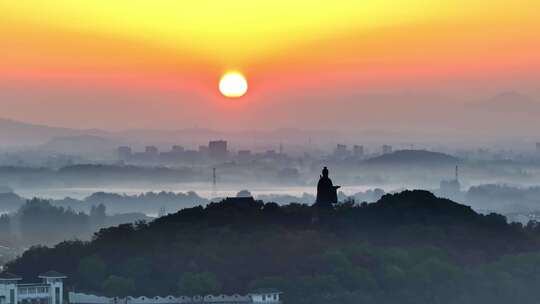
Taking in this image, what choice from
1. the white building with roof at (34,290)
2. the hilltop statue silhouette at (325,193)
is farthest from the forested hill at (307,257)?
the white building with roof at (34,290)

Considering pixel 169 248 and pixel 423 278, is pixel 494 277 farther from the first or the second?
pixel 169 248

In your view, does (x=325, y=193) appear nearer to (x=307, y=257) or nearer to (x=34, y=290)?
(x=307, y=257)

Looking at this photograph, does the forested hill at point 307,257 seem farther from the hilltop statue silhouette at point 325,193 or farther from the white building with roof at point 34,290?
the white building with roof at point 34,290

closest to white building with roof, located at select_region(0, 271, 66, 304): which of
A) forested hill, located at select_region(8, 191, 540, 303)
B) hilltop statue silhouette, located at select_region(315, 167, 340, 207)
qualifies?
forested hill, located at select_region(8, 191, 540, 303)

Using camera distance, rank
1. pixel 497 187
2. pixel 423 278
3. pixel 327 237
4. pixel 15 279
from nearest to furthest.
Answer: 1. pixel 15 279
2. pixel 423 278
3. pixel 327 237
4. pixel 497 187

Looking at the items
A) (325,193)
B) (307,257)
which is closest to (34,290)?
(307,257)

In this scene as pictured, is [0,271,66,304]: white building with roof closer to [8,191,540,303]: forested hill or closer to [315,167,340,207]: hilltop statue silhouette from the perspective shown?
[8,191,540,303]: forested hill

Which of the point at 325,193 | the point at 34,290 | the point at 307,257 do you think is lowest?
the point at 34,290

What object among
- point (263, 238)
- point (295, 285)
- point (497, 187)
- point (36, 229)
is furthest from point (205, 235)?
point (497, 187)
